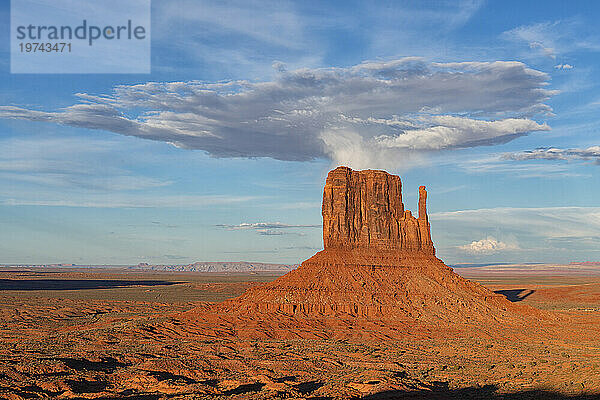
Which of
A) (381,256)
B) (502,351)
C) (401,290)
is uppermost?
(381,256)

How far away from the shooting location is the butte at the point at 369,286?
177 ft

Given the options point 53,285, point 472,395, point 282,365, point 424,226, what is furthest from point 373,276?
point 53,285

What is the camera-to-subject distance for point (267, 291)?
5891 centimetres

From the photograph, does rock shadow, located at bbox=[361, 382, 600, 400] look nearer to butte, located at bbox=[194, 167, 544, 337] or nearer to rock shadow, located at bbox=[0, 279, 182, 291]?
butte, located at bbox=[194, 167, 544, 337]

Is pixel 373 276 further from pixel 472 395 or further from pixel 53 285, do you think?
pixel 53 285

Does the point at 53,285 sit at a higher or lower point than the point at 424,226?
lower

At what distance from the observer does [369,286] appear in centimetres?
5831

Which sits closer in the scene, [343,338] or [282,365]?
[282,365]

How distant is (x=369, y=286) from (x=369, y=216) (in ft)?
31.0

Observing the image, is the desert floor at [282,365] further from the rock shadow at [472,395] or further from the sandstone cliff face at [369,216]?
the sandstone cliff face at [369,216]

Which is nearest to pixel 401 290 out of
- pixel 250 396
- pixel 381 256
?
pixel 381 256

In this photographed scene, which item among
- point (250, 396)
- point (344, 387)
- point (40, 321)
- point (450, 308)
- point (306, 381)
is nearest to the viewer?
point (250, 396)

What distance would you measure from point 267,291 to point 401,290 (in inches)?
608

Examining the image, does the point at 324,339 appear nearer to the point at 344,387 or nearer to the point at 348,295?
the point at 348,295
